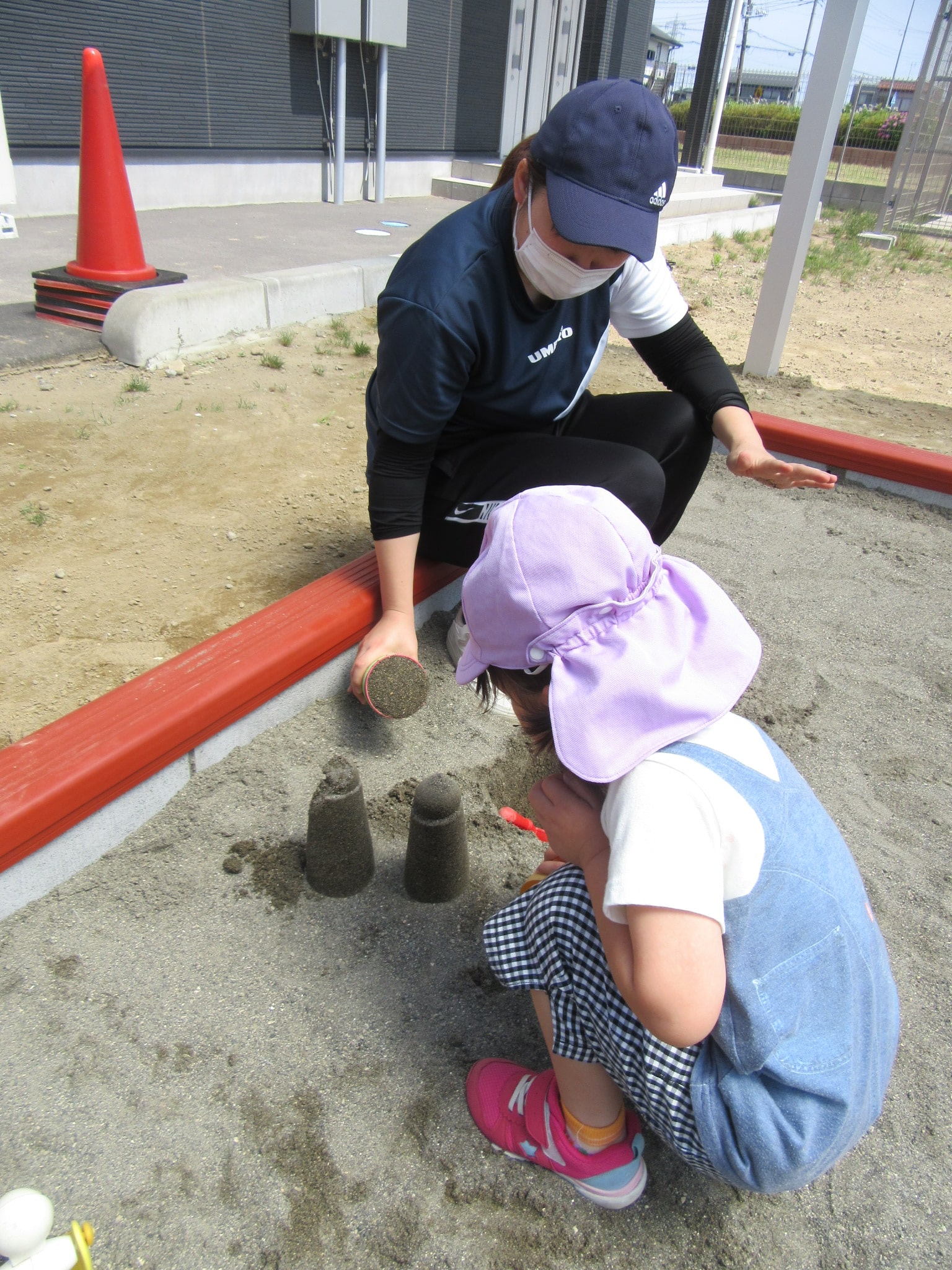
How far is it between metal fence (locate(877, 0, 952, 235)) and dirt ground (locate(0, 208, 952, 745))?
25.2ft

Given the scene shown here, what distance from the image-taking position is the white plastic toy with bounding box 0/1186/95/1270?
923 mm

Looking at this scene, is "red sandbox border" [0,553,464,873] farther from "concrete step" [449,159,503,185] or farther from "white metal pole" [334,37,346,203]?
"concrete step" [449,159,503,185]

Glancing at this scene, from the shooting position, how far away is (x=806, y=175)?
4.16 meters

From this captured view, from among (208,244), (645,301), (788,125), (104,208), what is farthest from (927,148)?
(788,125)

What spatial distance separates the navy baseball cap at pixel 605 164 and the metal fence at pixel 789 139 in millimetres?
18933

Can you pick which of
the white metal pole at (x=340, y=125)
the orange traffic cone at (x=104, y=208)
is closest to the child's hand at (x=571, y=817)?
the orange traffic cone at (x=104, y=208)

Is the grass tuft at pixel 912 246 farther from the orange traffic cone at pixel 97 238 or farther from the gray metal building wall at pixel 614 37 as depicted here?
the orange traffic cone at pixel 97 238

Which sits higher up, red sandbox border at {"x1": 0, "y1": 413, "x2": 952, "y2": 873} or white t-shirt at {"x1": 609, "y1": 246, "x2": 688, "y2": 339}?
white t-shirt at {"x1": 609, "y1": 246, "x2": 688, "y2": 339}

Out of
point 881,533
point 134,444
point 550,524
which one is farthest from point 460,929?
point 881,533

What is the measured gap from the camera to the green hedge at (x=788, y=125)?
855 inches

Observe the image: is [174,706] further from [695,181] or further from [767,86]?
[767,86]

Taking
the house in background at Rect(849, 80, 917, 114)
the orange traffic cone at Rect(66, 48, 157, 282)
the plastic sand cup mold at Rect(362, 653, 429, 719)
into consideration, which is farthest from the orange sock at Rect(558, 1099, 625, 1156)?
the house in background at Rect(849, 80, 917, 114)

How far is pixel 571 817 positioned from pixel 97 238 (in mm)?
3815

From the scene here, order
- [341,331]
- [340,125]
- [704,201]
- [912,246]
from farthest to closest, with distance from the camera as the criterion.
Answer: [912,246] → [704,201] → [340,125] → [341,331]
